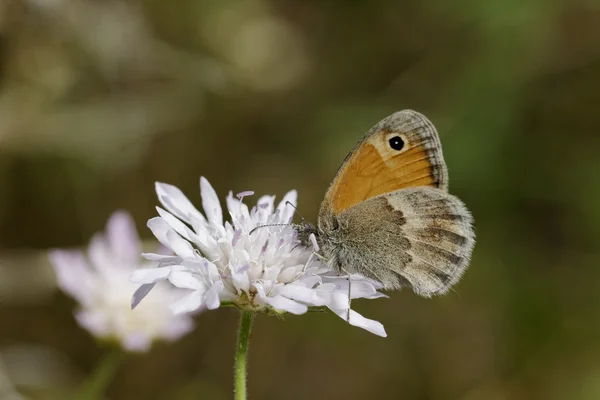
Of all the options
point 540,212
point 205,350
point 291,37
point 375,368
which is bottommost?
point 375,368

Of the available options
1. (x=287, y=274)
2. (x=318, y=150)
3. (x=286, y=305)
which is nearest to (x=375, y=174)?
(x=287, y=274)

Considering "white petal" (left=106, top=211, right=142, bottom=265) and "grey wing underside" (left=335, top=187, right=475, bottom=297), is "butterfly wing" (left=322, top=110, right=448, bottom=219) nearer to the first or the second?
"grey wing underside" (left=335, top=187, right=475, bottom=297)

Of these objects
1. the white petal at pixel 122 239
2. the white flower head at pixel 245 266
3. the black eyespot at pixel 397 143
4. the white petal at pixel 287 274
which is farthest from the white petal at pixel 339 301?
the white petal at pixel 122 239

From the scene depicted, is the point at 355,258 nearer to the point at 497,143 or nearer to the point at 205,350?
the point at 205,350

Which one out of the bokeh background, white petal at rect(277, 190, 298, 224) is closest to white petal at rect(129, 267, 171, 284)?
white petal at rect(277, 190, 298, 224)

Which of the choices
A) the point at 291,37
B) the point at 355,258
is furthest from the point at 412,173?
the point at 291,37

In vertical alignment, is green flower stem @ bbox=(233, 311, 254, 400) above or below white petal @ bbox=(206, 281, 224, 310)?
below
